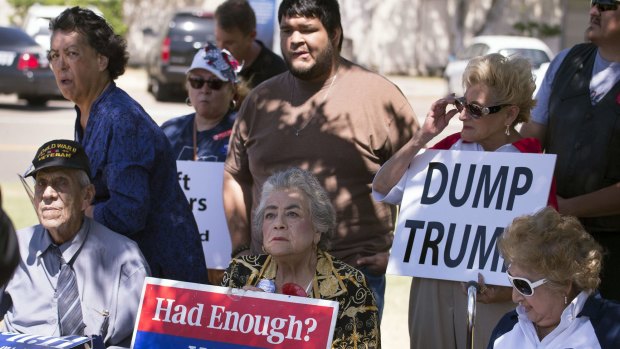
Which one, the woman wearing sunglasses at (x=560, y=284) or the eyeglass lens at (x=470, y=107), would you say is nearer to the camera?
the woman wearing sunglasses at (x=560, y=284)

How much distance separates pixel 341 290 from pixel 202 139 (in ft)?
7.46

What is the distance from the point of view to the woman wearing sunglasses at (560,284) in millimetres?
3789

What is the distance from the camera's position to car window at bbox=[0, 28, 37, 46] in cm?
2169

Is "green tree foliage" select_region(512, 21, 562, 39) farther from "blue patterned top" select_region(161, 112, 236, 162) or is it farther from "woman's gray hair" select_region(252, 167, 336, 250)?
"woman's gray hair" select_region(252, 167, 336, 250)

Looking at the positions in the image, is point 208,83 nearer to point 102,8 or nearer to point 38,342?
point 38,342

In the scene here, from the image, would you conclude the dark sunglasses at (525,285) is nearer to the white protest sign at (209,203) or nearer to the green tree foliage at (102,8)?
the white protest sign at (209,203)

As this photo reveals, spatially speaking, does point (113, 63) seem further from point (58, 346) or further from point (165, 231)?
point (58, 346)

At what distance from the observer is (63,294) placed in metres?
4.57

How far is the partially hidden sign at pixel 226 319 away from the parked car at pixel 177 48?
18601 millimetres

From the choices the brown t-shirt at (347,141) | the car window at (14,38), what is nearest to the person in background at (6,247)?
the brown t-shirt at (347,141)

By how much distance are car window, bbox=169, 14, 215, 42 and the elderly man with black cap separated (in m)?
18.5

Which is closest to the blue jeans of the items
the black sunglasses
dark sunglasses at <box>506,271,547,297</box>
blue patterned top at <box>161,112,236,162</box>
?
dark sunglasses at <box>506,271,547,297</box>

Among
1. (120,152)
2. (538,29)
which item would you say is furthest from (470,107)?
(538,29)

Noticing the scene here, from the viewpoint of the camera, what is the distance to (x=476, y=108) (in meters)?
4.51
